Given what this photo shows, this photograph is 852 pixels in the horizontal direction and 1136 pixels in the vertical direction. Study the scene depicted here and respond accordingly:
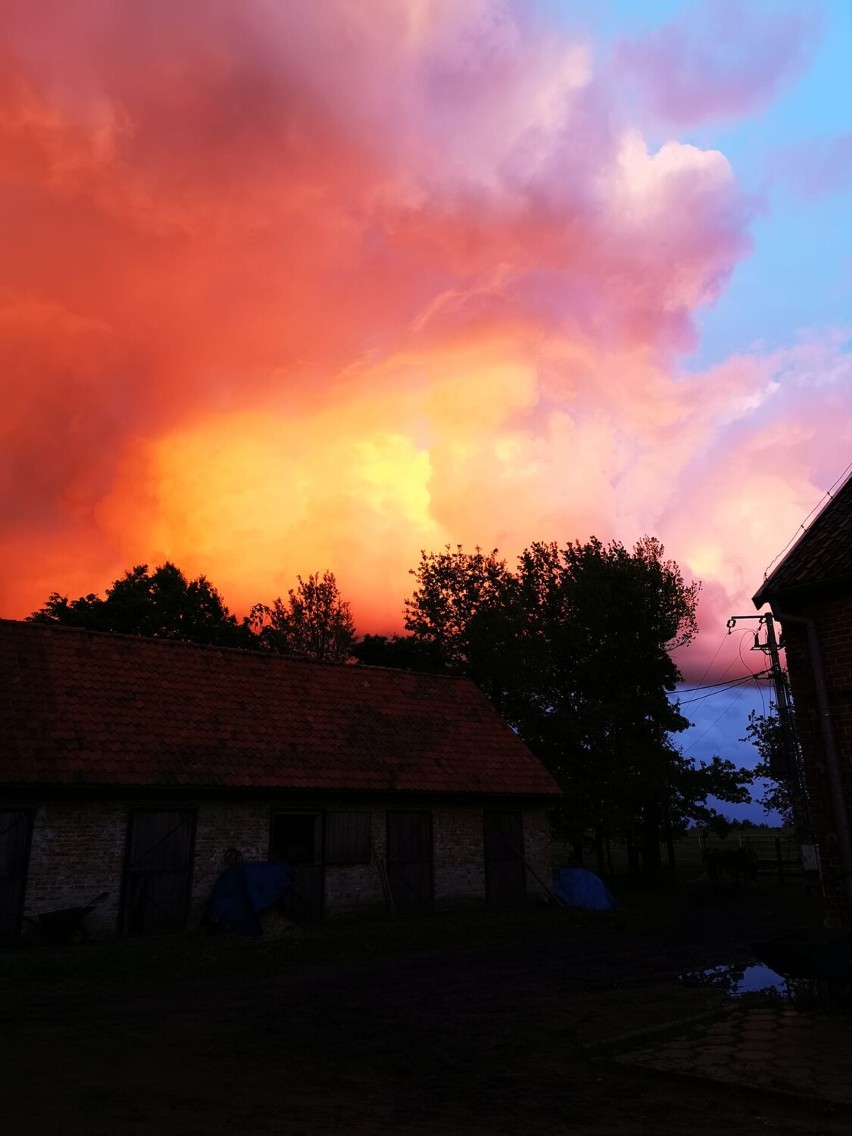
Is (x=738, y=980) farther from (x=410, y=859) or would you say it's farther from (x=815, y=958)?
(x=410, y=859)

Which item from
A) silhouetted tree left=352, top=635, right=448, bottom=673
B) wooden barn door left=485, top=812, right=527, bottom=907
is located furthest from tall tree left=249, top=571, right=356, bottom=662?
wooden barn door left=485, top=812, right=527, bottom=907

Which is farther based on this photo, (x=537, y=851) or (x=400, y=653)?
(x=400, y=653)

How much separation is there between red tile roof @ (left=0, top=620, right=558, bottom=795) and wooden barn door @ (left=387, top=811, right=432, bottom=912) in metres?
1.03

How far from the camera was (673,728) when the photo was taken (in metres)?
A: 33.9

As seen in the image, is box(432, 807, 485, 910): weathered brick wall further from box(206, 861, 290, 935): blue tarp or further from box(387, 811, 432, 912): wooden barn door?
box(206, 861, 290, 935): blue tarp

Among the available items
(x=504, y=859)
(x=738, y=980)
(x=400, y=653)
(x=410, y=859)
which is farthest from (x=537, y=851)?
(x=400, y=653)

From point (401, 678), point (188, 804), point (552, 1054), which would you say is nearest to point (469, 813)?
point (401, 678)

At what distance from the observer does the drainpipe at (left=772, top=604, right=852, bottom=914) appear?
11258 millimetres

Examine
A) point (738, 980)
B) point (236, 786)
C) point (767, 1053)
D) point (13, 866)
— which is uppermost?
point (236, 786)

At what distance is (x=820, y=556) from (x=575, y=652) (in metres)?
22.9

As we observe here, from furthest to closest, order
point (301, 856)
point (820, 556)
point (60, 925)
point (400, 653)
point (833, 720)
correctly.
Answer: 1. point (400, 653)
2. point (301, 856)
3. point (60, 925)
4. point (820, 556)
5. point (833, 720)

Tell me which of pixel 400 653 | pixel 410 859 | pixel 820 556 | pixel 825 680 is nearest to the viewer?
pixel 825 680

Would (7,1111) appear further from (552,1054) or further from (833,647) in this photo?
(833,647)

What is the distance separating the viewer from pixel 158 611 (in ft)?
127
